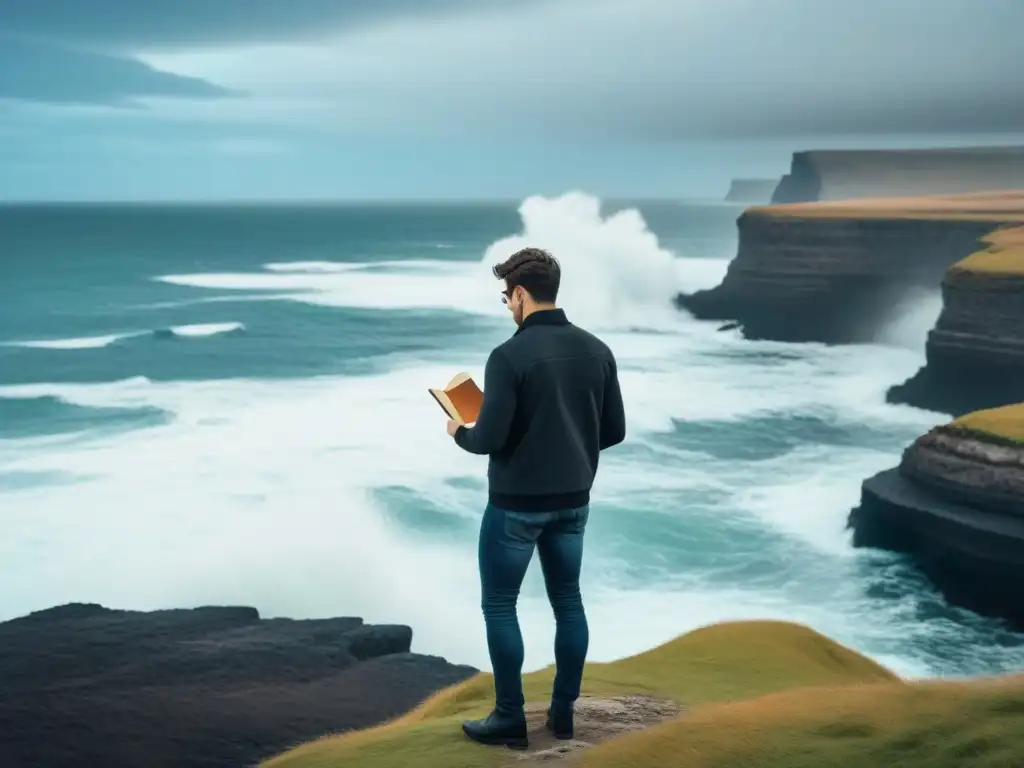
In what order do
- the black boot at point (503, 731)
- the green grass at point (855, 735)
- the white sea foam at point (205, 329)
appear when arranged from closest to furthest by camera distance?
the green grass at point (855, 735) → the black boot at point (503, 731) → the white sea foam at point (205, 329)

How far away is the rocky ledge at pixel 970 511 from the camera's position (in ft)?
63.4

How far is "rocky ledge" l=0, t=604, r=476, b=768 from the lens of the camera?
8133 mm

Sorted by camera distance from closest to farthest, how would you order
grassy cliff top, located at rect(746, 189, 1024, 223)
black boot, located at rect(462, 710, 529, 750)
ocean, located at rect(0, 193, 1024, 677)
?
1. black boot, located at rect(462, 710, 529, 750)
2. ocean, located at rect(0, 193, 1024, 677)
3. grassy cliff top, located at rect(746, 189, 1024, 223)

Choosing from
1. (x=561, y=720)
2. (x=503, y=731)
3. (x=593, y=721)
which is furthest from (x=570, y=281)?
(x=503, y=731)

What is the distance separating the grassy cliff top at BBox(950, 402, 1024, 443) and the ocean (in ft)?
9.80

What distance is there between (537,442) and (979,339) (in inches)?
1267

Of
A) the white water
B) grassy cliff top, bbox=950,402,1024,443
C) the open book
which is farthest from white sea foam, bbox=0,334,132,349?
the open book

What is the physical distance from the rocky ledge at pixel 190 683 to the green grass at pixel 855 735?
12.6 ft

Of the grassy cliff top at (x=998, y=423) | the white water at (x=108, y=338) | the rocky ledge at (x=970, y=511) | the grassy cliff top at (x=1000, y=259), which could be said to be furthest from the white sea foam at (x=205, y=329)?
the grassy cliff top at (x=998, y=423)

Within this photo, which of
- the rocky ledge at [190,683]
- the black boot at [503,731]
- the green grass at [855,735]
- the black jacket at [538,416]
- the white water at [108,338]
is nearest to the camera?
the green grass at [855,735]

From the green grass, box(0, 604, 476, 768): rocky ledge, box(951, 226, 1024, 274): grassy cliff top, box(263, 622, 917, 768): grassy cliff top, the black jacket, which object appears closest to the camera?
the green grass

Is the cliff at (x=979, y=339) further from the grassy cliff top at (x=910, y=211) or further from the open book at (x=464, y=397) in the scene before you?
the open book at (x=464, y=397)

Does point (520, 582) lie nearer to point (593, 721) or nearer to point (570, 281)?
point (593, 721)

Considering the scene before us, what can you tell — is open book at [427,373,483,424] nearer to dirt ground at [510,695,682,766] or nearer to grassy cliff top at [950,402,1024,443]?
dirt ground at [510,695,682,766]
